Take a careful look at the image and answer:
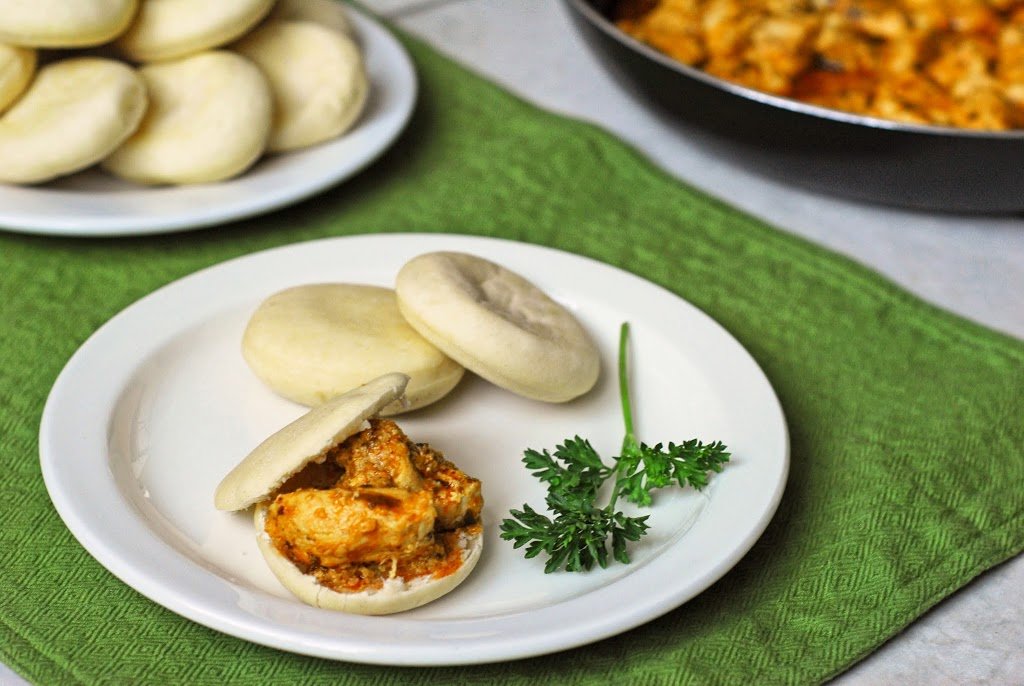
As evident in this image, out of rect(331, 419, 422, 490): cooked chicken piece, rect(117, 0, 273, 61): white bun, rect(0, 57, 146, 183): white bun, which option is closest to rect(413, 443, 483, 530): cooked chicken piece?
rect(331, 419, 422, 490): cooked chicken piece

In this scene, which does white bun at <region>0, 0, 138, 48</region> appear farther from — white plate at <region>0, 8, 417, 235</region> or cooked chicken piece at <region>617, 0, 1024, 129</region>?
cooked chicken piece at <region>617, 0, 1024, 129</region>

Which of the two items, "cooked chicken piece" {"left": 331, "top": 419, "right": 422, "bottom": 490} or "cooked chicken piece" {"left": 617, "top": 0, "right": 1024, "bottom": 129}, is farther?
"cooked chicken piece" {"left": 617, "top": 0, "right": 1024, "bottom": 129}

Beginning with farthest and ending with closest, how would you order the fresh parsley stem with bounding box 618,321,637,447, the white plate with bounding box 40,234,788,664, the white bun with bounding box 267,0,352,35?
the white bun with bounding box 267,0,352,35 → the fresh parsley stem with bounding box 618,321,637,447 → the white plate with bounding box 40,234,788,664

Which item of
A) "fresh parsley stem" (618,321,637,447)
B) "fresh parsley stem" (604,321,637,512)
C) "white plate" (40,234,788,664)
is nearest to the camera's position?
"white plate" (40,234,788,664)

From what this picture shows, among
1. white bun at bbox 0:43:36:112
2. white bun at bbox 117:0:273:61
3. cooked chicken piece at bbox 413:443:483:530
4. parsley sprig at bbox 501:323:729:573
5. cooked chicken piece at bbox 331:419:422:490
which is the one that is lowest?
parsley sprig at bbox 501:323:729:573

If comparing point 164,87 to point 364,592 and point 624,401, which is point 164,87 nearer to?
point 624,401

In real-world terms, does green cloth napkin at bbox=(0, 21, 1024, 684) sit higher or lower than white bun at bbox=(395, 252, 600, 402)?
lower

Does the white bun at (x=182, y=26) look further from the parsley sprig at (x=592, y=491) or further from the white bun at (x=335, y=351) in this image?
the parsley sprig at (x=592, y=491)
